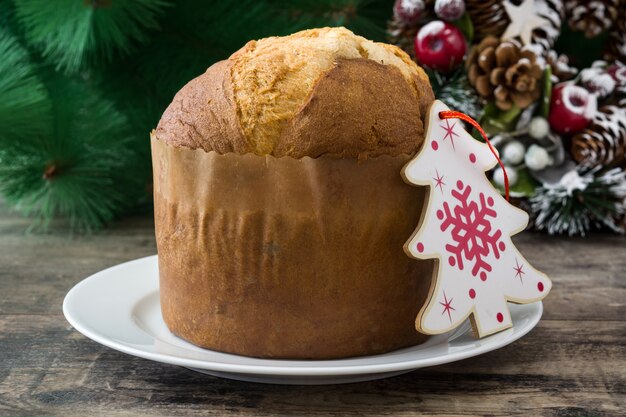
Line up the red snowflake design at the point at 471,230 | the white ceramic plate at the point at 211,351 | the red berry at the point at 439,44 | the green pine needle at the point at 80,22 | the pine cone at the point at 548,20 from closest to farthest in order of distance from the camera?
1. the white ceramic plate at the point at 211,351
2. the red snowflake design at the point at 471,230
3. the green pine needle at the point at 80,22
4. the red berry at the point at 439,44
5. the pine cone at the point at 548,20

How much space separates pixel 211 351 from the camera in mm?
1080

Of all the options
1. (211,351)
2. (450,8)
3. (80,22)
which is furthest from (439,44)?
(211,351)

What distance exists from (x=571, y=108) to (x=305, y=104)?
41.6 inches

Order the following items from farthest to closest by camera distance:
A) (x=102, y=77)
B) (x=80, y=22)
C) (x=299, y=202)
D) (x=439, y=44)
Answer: (x=102, y=77) → (x=439, y=44) → (x=80, y=22) → (x=299, y=202)

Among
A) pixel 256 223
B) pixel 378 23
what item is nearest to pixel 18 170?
pixel 378 23

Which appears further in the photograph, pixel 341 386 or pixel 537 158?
pixel 537 158

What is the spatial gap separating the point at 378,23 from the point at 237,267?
3.88 ft

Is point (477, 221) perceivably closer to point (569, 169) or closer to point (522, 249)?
point (522, 249)

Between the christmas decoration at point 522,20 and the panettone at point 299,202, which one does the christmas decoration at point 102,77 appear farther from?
the panettone at point 299,202

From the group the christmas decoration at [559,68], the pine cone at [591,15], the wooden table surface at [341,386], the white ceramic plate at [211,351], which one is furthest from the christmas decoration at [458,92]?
the white ceramic plate at [211,351]

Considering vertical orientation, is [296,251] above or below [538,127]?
above

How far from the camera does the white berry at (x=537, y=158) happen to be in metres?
1.89

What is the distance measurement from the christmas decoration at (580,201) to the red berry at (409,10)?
0.50m

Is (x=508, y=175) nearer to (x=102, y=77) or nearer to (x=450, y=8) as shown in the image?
(x=450, y=8)
